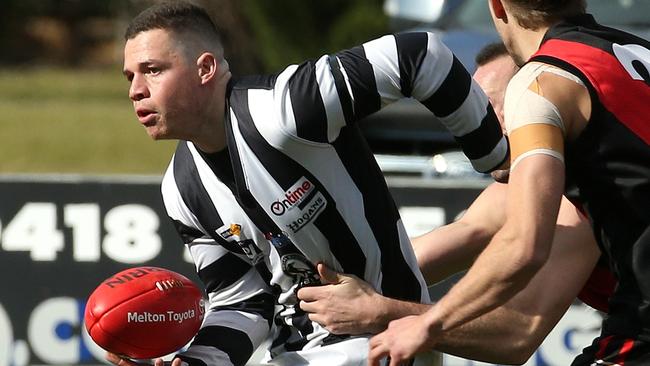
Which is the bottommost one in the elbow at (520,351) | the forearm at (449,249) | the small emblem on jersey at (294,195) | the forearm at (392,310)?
the elbow at (520,351)

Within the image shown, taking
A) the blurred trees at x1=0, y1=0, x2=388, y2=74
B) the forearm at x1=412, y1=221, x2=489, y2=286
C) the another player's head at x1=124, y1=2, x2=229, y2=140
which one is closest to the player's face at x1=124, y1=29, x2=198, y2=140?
the another player's head at x1=124, y1=2, x2=229, y2=140

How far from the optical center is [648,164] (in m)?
3.32

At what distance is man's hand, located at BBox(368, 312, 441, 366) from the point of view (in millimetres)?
3330

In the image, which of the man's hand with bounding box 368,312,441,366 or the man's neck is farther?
the man's neck

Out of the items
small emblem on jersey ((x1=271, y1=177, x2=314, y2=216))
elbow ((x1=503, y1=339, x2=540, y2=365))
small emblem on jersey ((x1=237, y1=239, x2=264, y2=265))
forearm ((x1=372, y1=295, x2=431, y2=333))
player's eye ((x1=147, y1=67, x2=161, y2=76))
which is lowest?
elbow ((x1=503, y1=339, x2=540, y2=365))

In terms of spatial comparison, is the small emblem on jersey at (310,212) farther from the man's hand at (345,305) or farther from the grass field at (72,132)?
the grass field at (72,132)

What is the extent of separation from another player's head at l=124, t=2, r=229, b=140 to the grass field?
1003cm

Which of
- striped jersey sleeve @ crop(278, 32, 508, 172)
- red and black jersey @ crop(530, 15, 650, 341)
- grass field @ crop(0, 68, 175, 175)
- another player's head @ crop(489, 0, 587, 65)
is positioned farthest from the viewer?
grass field @ crop(0, 68, 175, 175)

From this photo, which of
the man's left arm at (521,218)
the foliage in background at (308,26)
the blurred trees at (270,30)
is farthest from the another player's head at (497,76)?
the foliage in background at (308,26)

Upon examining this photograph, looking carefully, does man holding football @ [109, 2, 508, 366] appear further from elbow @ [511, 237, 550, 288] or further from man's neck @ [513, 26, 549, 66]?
elbow @ [511, 237, 550, 288]

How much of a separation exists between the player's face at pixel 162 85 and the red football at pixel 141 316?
48 cm

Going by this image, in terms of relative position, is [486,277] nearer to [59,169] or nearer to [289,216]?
[289,216]

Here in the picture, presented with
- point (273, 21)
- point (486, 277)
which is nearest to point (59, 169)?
point (273, 21)

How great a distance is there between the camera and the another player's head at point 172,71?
13.2ft
